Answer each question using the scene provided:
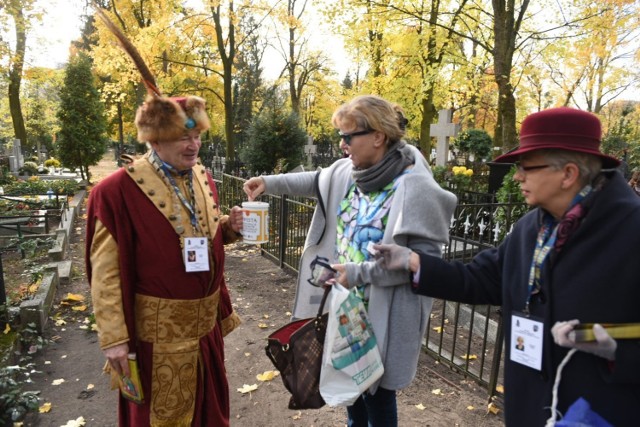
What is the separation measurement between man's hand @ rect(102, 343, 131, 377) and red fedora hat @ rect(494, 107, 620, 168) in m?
1.89

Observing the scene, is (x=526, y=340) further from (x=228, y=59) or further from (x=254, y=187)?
(x=228, y=59)

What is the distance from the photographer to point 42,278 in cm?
525

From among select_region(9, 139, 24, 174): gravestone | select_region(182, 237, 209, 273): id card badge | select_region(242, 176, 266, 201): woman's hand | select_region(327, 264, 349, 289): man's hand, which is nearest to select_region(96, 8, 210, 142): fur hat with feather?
select_region(182, 237, 209, 273): id card badge

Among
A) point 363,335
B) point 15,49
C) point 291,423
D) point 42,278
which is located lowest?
point 291,423

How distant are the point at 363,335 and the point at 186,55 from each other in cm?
1794

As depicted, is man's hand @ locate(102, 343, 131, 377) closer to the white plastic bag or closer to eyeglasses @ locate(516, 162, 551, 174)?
the white plastic bag

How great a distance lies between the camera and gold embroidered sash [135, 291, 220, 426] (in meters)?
2.08

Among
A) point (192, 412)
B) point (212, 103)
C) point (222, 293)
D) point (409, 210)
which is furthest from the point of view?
point (212, 103)

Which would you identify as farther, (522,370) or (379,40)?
(379,40)

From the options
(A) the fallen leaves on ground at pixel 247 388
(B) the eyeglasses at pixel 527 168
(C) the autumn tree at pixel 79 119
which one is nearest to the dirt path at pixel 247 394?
(A) the fallen leaves on ground at pixel 247 388

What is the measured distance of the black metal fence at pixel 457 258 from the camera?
12.5 ft

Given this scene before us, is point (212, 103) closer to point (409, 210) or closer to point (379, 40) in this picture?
point (379, 40)

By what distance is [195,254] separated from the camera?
2.09 metres

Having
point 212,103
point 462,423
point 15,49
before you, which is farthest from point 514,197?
point 15,49
